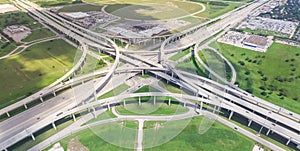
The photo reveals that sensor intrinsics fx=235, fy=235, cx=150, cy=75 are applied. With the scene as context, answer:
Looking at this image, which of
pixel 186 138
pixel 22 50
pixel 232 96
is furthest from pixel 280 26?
pixel 22 50

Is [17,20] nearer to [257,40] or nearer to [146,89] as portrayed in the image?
[146,89]

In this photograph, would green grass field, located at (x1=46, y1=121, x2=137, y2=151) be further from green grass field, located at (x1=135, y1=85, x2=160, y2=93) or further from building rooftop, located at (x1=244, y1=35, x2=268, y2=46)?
building rooftop, located at (x1=244, y1=35, x2=268, y2=46)

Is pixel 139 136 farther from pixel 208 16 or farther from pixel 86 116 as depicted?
pixel 208 16

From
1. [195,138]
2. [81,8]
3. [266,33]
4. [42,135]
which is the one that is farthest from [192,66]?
[81,8]

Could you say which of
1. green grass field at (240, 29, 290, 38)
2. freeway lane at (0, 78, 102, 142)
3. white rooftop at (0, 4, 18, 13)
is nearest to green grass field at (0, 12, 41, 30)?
white rooftop at (0, 4, 18, 13)

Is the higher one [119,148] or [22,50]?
[22,50]
